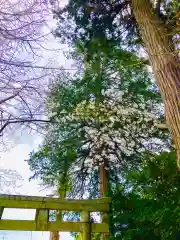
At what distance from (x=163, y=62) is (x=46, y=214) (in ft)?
6.55

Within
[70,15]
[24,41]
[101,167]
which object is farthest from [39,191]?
[24,41]

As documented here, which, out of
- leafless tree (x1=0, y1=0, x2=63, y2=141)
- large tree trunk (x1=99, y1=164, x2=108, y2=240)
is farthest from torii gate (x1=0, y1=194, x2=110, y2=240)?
large tree trunk (x1=99, y1=164, x2=108, y2=240)

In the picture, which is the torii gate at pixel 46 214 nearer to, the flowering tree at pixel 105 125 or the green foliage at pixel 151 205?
the green foliage at pixel 151 205

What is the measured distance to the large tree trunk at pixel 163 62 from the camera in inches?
113

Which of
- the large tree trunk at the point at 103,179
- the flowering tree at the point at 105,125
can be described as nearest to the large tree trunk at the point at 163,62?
the flowering tree at the point at 105,125

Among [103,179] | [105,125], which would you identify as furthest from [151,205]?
[105,125]

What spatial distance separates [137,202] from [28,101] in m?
2.35

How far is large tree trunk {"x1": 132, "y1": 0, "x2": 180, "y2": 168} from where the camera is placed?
2.88 meters

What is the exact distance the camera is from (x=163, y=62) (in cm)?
327

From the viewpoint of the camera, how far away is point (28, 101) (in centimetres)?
360

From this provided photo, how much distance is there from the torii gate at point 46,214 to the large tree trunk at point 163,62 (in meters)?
1.11

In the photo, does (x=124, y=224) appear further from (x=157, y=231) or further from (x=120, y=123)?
(x=120, y=123)

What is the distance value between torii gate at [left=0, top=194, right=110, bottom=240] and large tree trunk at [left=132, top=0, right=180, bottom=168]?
1.11 metres

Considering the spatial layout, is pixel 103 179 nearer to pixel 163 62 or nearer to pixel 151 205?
pixel 151 205
